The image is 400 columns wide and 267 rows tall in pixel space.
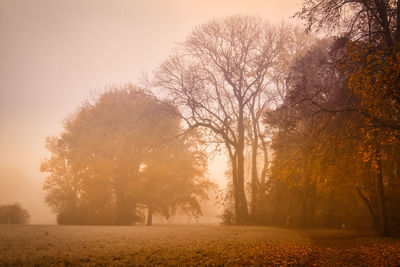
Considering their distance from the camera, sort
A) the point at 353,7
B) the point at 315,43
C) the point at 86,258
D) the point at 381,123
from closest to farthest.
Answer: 1. the point at 86,258
2. the point at 381,123
3. the point at 353,7
4. the point at 315,43

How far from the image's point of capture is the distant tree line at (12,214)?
27578 mm

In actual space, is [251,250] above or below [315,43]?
below

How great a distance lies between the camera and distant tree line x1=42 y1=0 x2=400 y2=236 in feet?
37.0

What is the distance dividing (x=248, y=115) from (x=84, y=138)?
646 inches

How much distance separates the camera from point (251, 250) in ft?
23.9

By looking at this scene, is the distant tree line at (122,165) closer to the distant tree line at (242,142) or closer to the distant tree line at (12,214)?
the distant tree line at (242,142)

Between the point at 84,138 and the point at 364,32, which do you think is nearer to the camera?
the point at 364,32

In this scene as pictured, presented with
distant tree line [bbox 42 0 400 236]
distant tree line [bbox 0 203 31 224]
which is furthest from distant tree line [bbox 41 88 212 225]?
distant tree line [bbox 0 203 31 224]

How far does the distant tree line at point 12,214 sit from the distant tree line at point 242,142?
11.1 feet

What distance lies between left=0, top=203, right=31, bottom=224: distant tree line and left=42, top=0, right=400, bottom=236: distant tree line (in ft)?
11.1

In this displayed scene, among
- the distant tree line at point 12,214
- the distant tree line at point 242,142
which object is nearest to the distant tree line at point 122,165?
the distant tree line at point 242,142

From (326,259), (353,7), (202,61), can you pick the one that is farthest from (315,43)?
(326,259)

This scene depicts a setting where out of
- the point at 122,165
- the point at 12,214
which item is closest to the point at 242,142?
the point at 122,165

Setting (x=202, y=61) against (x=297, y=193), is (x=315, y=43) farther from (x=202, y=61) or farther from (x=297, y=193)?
(x=297, y=193)
